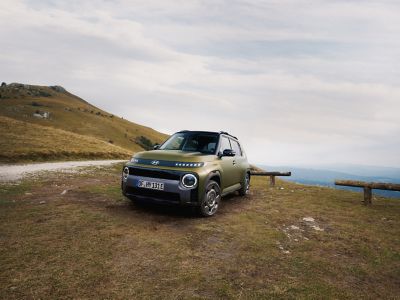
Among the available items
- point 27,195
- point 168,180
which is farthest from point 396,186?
point 27,195

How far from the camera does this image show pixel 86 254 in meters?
5.25

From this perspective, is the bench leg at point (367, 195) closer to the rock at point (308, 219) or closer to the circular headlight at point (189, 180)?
the rock at point (308, 219)

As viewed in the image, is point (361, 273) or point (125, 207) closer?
point (361, 273)

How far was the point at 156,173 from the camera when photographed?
743 cm

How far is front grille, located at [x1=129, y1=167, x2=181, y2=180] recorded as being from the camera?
286 inches

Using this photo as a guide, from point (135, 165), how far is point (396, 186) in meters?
9.28

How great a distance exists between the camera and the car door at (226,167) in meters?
8.83

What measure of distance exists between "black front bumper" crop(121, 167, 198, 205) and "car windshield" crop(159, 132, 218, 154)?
1593 mm

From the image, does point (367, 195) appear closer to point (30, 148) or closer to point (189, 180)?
point (189, 180)

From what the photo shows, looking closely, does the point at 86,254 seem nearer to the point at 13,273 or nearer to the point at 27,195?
the point at 13,273

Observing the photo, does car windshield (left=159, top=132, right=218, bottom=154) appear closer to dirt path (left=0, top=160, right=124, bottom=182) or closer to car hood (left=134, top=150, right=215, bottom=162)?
car hood (left=134, top=150, right=215, bottom=162)

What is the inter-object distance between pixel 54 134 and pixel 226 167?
35.2m

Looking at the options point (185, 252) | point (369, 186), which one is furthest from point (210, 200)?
point (369, 186)

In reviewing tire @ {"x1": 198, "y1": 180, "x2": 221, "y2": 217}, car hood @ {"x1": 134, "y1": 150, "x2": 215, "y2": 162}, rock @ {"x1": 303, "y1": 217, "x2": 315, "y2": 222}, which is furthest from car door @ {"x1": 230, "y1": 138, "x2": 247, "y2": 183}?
rock @ {"x1": 303, "y1": 217, "x2": 315, "y2": 222}
